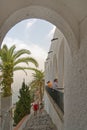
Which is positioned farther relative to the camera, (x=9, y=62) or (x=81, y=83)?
(x=9, y=62)

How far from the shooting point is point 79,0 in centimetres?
505

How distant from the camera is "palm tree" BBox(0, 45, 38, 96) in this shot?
628 inches

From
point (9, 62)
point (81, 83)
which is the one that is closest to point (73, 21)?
point (81, 83)

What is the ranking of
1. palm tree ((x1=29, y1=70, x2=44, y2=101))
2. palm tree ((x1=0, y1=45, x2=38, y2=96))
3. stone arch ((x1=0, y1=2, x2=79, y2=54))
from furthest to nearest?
palm tree ((x1=29, y1=70, x2=44, y2=101))
palm tree ((x1=0, y1=45, x2=38, y2=96))
stone arch ((x1=0, y1=2, x2=79, y2=54))

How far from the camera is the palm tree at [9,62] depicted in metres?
16.0

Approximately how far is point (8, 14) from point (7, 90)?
10.2 meters

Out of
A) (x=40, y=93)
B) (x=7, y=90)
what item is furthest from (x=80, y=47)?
(x=40, y=93)

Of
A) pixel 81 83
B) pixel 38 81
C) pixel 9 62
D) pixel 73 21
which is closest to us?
pixel 81 83

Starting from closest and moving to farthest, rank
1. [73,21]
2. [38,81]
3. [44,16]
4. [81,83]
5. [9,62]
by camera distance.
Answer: [81,83], [73,21], [44,16], [9,62], [38,81]

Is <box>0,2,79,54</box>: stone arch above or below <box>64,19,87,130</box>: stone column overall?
above

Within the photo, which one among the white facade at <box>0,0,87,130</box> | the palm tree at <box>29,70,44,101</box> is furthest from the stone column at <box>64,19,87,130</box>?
the palm tree at <box>29,70,44,101</box>

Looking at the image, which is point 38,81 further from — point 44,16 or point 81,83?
point 81,83

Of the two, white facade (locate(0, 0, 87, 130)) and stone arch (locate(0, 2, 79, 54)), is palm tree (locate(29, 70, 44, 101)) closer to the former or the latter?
stone arch (locate(0, 2, 79, 54))

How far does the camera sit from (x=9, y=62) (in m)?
16.5
